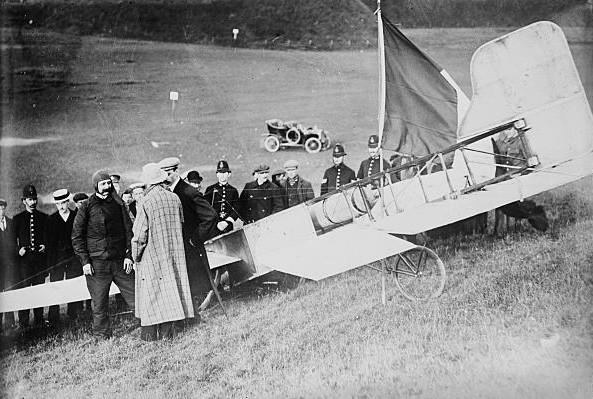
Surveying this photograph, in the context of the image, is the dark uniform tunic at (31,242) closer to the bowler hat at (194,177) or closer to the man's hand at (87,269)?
the man's hand at (87,269)

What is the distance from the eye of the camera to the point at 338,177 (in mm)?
4328

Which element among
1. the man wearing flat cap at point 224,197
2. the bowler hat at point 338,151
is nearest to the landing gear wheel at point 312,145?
the bowler hat at point 338,151

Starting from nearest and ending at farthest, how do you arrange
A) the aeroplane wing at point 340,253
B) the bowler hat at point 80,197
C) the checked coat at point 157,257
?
the aeroplane wing at point 340,253 → the checked coat at point 157,257 → the bowler hat at point 80,197

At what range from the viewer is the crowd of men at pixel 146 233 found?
13.6ft

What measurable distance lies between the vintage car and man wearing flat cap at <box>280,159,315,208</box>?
12 centimetres

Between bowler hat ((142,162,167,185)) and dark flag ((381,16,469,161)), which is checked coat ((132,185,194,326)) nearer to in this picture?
bowler hat ((142,162,167,185))

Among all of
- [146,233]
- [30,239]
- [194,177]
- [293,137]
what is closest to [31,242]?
[30,239]

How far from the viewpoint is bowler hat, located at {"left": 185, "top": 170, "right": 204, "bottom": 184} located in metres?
4.29

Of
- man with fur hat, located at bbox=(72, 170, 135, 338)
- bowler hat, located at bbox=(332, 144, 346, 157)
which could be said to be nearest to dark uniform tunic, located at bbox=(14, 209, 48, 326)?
man with fur hat, located at bbox=(72, 170, 135, 338)

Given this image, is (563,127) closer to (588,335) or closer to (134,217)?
(588,335)

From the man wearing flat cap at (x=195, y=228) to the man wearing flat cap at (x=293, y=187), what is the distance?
1.50 ft

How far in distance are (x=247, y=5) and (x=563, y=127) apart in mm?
2061

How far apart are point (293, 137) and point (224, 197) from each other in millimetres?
569

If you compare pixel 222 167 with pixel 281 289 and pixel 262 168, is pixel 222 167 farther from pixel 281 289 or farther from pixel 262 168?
pixel 281 289
